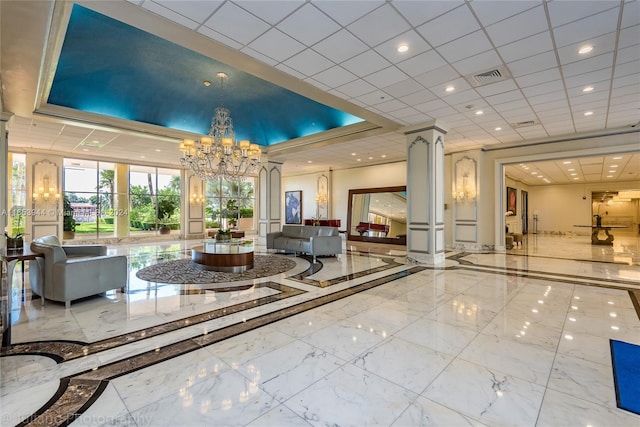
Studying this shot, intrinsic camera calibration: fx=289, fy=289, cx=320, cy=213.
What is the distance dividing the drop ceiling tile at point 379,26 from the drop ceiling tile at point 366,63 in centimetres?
34

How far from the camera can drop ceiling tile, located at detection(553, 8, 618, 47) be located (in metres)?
3.09

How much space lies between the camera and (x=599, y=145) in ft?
23.7

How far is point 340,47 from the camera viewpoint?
3768mm

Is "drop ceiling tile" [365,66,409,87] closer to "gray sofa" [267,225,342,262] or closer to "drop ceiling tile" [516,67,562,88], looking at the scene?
"drop ceiling tile" [516,67,562,88]

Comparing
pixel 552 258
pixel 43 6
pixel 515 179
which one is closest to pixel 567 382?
pixel 43 6

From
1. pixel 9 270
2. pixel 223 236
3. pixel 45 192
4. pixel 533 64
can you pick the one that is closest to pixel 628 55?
pixel 533 64

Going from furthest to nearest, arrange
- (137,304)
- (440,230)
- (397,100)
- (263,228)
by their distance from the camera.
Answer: (263,228)
(440,230)
(397,100)
(137,304)

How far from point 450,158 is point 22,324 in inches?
413

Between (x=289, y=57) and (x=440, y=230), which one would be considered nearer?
(x=289, y=57)

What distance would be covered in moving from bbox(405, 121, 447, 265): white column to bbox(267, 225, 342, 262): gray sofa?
6.52 feet

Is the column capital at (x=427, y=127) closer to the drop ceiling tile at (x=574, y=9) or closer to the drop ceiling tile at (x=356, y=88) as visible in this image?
the drop ceiling tile at (x=356, y=88)

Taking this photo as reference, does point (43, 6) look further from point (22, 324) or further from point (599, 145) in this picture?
point (599, 145)

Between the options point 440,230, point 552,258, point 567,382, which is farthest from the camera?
point 552,258

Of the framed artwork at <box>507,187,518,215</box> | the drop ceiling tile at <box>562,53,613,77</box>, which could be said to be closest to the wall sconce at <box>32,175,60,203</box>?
the drop ceiling tile at <box>562,53,613,77</box>
